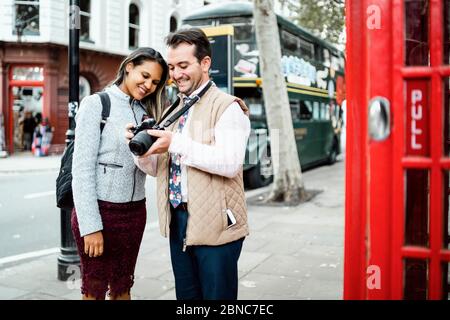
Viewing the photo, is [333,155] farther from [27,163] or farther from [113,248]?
[113,248]

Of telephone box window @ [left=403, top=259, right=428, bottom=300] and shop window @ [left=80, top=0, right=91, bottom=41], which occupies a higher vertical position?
shop window @ [left=80, top=0, right=91, bottom=41]

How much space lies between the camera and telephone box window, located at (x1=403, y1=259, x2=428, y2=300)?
82.1 inches

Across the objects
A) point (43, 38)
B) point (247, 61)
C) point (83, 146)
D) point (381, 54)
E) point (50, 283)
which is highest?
point (43, 38)

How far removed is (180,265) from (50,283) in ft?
8.59

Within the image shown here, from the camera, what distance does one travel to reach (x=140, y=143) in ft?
7.45

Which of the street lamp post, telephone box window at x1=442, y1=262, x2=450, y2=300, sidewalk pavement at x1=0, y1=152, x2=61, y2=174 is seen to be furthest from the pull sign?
sidewalk pavement at x1=0, y1=152, x2=61, y2=174

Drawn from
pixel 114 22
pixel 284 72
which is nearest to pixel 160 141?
pixel 284 72

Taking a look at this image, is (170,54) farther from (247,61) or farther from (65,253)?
(247,61)

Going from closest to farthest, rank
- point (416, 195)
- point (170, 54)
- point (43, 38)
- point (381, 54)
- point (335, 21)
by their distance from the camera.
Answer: point (381, 54)
point (416, 195)
point (170, 54)
point (43, 38)
point (335, 21)

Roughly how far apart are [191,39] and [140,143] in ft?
1.88

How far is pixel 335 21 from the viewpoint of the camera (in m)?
19.3

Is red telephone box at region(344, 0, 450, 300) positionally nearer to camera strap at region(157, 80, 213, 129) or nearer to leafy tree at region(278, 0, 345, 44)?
camera strap at region(157, 80, 213, 129)

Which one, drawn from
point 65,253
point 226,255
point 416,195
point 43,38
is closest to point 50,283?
point 65,253

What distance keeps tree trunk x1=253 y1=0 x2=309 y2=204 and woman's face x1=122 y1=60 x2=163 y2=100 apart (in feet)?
22.4
